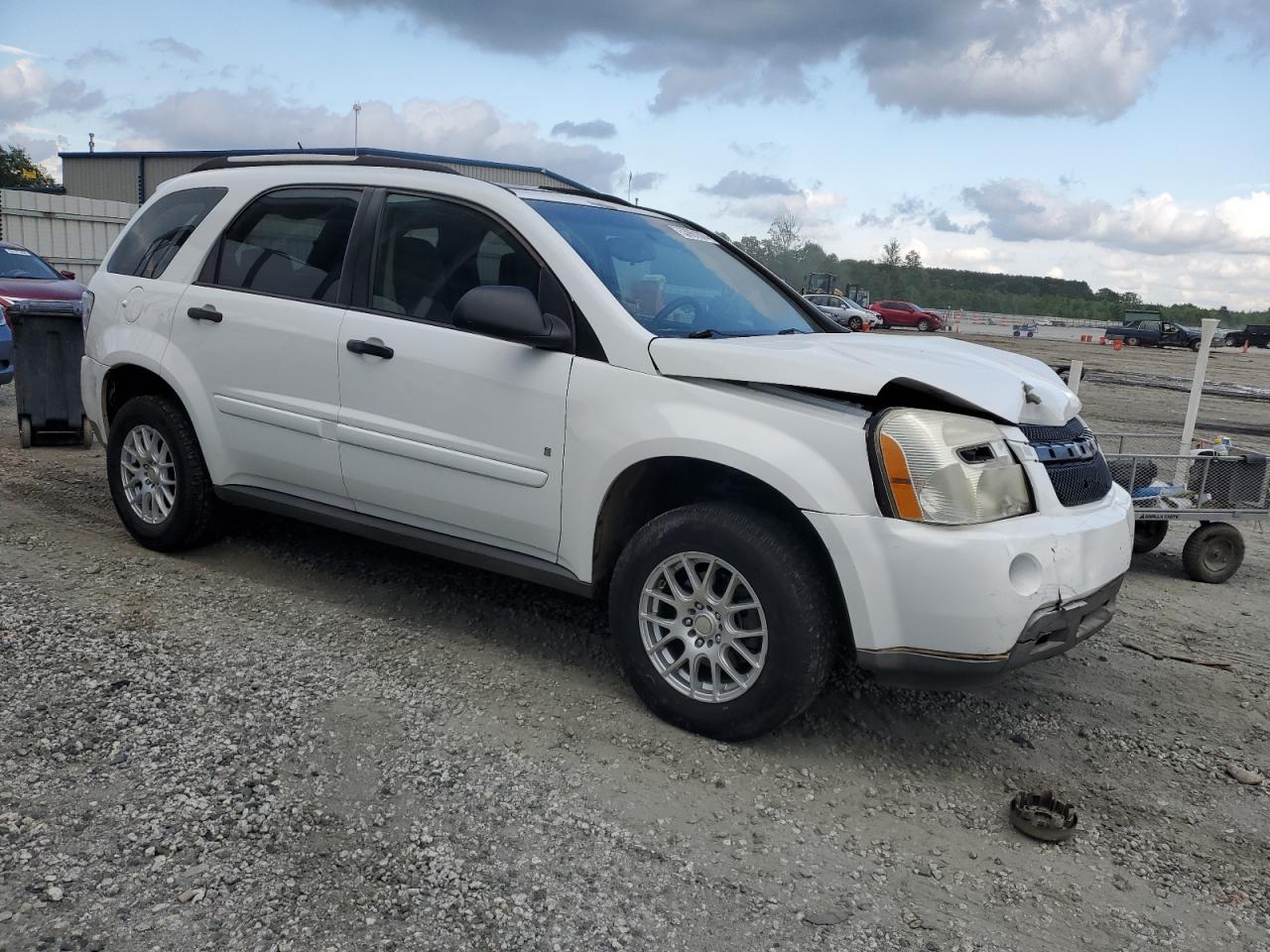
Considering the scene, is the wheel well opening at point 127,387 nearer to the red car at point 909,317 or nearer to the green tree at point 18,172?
the red car at point 909,317

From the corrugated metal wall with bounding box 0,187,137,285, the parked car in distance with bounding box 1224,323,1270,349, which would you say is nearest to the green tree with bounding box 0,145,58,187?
the corrugated metal wall with bounding box 0,187,137,285

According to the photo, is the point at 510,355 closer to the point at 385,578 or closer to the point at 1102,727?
the point at 385,578

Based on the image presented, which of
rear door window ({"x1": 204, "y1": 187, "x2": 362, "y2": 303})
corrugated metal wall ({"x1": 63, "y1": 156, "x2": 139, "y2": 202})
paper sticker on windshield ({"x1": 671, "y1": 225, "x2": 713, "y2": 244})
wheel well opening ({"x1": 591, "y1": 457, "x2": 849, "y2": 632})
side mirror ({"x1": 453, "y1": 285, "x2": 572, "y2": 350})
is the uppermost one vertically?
corrugated metal wall ({"x1": 63, "y1": 156, "x2": 139, "y2": 202})

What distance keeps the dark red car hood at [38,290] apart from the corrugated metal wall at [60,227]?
13769 millimetres

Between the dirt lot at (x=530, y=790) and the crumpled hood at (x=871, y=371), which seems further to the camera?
the crumpled hood at (x=871, y=371)

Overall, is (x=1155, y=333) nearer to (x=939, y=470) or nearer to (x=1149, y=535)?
(x=1149, y=535)

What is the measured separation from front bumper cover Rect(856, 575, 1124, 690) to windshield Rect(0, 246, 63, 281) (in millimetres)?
12253

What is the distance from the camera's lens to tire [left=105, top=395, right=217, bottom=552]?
16.7 ft

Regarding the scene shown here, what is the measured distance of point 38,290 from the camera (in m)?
11.6

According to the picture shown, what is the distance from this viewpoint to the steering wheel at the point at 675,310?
12.8 feet

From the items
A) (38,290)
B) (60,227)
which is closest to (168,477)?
Result: (38,290)

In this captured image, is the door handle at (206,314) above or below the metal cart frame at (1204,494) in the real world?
above

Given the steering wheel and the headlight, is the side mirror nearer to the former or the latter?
the steering wheel

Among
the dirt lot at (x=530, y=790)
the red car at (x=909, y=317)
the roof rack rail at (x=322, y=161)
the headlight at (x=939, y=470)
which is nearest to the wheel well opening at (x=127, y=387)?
the dirt lot at (x=530, y=790)
